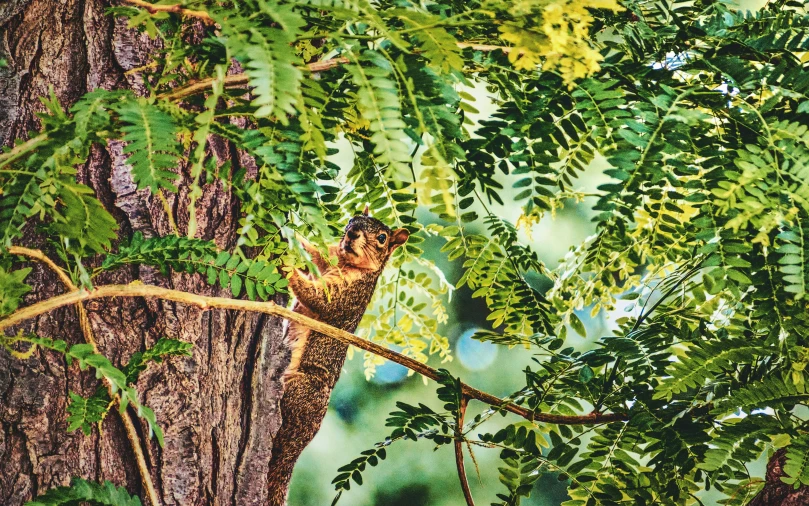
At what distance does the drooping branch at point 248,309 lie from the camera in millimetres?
737

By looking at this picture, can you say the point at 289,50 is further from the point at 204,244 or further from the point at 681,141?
the point at 681,141

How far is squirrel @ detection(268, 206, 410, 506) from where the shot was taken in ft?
3.95

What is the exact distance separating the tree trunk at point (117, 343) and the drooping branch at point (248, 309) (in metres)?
0.12

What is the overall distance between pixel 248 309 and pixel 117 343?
20 cm

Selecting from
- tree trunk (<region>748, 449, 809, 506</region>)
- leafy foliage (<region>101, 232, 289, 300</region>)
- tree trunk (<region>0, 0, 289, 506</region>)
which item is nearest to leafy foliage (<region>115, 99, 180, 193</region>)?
leafy foliage (<region>101, 232, 289, 300</region>)

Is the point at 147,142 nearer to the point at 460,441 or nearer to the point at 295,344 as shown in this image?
the point at 460,441

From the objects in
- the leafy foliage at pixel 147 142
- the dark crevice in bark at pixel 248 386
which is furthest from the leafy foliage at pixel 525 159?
the dark crevice in bark at pixel 248 386

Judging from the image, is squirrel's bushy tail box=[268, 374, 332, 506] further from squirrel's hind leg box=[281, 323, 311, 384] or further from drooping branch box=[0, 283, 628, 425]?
Answer: drooping branch box=[0, 283, 628, 425]

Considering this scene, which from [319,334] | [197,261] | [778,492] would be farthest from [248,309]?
[778,492]

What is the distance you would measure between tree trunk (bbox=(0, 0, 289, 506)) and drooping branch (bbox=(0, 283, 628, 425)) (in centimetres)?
12

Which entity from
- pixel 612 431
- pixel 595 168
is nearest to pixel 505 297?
pixel 612 431

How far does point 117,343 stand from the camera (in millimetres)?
923

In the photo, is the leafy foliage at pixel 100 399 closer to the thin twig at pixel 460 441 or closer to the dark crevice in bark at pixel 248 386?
the dark crevice in bark at pixel 248 386

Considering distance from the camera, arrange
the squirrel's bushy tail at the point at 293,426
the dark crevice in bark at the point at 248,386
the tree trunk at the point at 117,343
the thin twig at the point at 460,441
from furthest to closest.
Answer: the squirrel's bushy tail at the point at 293,426 < the dark crevice in bark at the point at 248,386 < the thin twig at the point at 460,441 < the tree trunk at the point at 117,343
